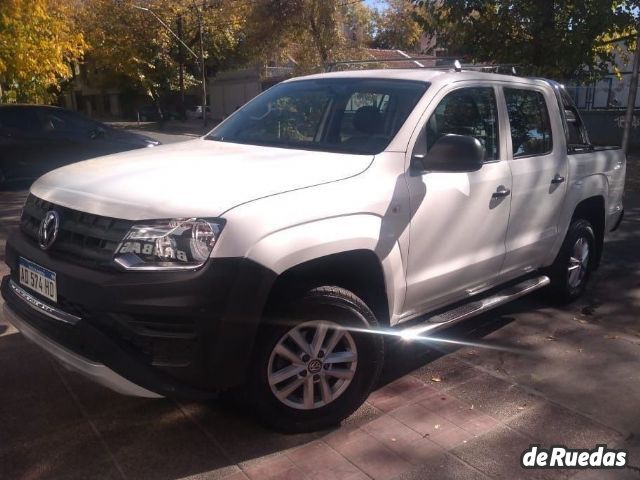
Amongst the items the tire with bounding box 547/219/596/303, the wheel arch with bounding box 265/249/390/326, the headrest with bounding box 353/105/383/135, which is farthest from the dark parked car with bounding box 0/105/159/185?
the wheel arch with bounding box 265/249/390/326

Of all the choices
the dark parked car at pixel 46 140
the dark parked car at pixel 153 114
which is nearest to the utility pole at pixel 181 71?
the dark parked car at pixel 153 114

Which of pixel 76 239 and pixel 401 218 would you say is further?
pixel 401 218

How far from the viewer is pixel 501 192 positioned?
4.05m

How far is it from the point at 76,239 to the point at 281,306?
39.6 inches

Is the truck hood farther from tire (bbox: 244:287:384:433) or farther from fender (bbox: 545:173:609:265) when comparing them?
fender (bbox: 545:173:609:265)

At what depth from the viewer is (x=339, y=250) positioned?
3.03 meters

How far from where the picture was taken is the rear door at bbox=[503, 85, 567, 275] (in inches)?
170

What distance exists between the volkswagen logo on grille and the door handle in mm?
2595

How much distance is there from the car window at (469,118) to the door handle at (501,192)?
0.21 meters

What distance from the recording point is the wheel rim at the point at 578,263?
5.21 meters

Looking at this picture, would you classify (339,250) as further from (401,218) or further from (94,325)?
(94,325)

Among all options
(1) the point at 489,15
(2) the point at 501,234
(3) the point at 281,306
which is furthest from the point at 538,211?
(1) the point at 489,15

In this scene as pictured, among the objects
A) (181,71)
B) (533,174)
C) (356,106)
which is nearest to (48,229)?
(356,106)

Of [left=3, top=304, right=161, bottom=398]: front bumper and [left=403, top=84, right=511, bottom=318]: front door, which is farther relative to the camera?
[left=403, top=84, right=511, bottom=318]: front door
